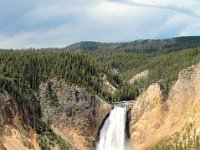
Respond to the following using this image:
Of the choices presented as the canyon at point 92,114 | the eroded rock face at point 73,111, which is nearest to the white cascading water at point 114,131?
the canyon at point 92,114

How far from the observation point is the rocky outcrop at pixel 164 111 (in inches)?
5153

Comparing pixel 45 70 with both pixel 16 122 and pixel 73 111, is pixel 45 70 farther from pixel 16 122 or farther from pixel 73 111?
pixel 16 122

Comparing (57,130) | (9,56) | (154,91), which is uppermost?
(9,56)

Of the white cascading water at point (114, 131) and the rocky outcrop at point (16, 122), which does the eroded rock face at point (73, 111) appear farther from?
the rocky outcrop at point (16, 122)

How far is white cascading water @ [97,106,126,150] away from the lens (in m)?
141

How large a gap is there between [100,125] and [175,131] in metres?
25.2

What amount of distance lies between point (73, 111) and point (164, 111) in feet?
80.1

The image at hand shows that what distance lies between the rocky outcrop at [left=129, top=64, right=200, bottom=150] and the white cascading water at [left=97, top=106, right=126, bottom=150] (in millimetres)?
3369

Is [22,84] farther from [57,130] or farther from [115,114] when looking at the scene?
[115,114]

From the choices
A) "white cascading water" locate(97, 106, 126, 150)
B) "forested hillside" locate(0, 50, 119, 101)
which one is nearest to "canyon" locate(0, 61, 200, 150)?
"white cascading water" locate(97, 106, 126, 150)

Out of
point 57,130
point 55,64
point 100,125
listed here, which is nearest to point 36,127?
point 57,130

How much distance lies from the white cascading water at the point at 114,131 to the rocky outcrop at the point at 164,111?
3.37 metres

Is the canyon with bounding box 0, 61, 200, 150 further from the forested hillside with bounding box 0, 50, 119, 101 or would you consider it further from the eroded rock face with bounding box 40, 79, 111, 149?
the forested hillside with bounding box 0, 50, 119, 101

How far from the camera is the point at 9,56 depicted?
158375 mm
